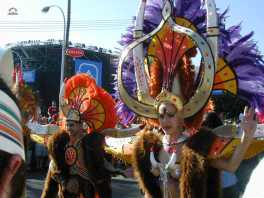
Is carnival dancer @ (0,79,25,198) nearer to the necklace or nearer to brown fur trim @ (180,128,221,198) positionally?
brown fur trim @ (180,128,221,198)

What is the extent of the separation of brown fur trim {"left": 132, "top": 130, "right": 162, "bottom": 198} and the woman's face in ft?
0.53

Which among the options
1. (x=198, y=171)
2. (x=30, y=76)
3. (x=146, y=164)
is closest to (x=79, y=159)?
(x=146, y=164)

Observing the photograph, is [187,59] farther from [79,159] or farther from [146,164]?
[79,159]

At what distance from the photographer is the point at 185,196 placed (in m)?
3.04

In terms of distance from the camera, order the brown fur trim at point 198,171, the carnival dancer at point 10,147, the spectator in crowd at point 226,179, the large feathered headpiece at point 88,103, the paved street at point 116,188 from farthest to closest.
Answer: the paved street at point 116,188 < the large feathered headpiece at point 88,103 < the spectator in crowd at point 226,179 < the brown fur trim at point 198,171 < the carnival dancer at point 10,147

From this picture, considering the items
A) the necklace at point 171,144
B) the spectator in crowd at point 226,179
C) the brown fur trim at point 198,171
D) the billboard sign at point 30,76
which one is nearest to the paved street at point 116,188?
the spectator in crowd at point 226,179

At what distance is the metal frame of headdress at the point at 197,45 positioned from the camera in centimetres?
327

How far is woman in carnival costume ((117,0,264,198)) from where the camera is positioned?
10.4ft

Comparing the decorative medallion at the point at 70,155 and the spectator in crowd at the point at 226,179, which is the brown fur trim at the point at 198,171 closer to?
the spectator in crowd at the point at 226,179

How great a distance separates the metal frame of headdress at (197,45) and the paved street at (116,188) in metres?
5.15

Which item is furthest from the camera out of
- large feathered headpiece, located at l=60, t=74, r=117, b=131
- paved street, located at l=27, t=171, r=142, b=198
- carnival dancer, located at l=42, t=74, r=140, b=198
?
paved street, located at l=27, t=171, r=142, b=198

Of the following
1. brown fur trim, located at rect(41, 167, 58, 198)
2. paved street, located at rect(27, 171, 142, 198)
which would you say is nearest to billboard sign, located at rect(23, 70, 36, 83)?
paved street, located at rect(27, 171, 142, 198)

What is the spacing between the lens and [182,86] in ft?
11.4

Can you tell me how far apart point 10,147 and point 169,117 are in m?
2.03
